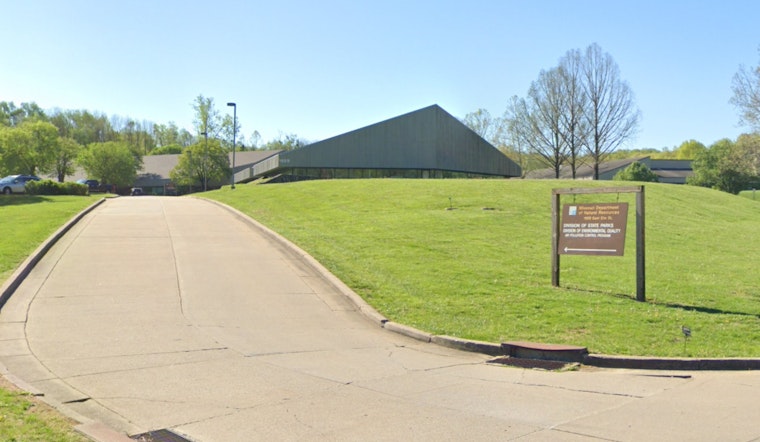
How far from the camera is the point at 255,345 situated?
8672mm

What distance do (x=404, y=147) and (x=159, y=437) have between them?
57597mm

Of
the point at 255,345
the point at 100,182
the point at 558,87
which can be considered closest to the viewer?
the point at 255,345

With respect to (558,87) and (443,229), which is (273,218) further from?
(558,87)

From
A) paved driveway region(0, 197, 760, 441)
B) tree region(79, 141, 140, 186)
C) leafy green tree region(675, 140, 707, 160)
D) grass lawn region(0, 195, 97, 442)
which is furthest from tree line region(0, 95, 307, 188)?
leafy green tree region(675, 140, 707, 160)

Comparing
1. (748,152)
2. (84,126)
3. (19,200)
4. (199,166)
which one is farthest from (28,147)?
(84,126)

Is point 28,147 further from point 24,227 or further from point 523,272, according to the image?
point 523,272

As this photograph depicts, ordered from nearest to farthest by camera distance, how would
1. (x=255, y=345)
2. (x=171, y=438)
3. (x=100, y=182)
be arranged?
1. (x=171, y=438)
2. (x=255, y=345)
3. (x=100, y=182)

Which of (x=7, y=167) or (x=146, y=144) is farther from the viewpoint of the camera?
(x=146, y=144)

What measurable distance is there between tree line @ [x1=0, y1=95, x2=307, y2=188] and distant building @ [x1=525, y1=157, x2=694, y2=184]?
184ft

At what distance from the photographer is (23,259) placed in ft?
45.4

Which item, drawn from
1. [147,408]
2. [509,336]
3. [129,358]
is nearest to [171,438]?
[147,408]

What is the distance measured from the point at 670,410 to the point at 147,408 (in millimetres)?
4775

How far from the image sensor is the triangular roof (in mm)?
57844

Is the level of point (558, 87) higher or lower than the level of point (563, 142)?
higher
